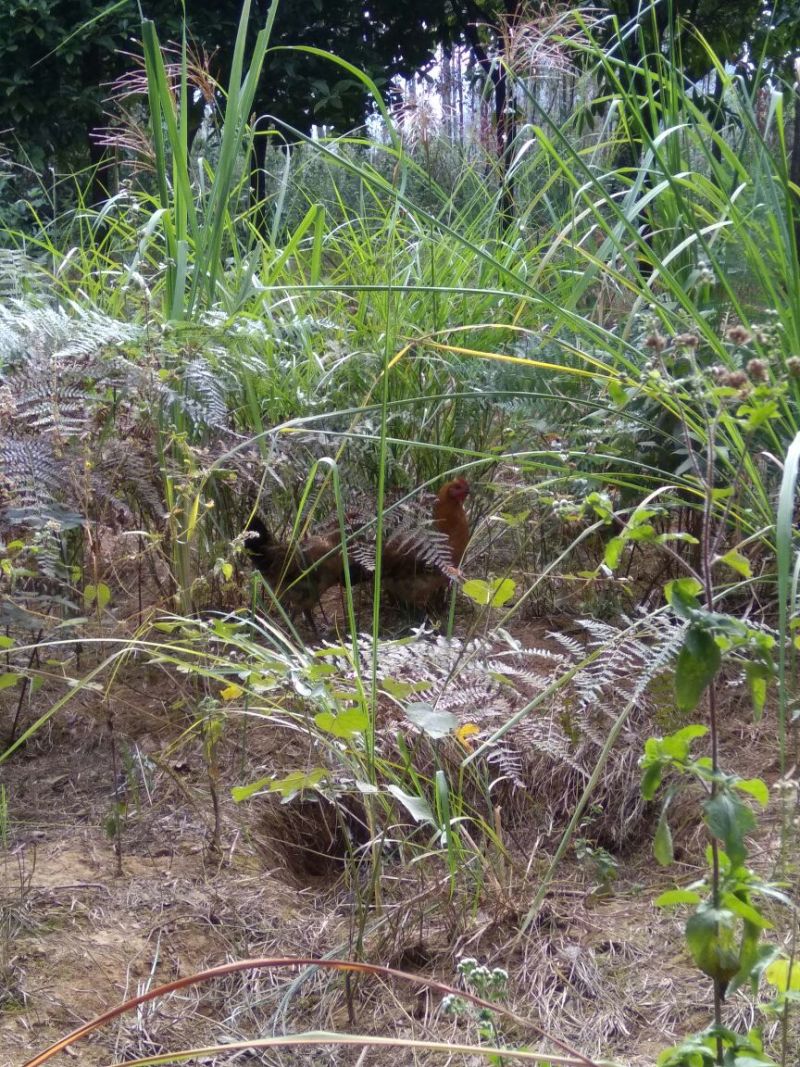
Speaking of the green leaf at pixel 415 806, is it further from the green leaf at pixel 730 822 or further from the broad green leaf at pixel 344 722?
the green leaf at pixel 730 822

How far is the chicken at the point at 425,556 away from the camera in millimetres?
2094

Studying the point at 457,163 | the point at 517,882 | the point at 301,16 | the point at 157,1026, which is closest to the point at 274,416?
the point at 517,882

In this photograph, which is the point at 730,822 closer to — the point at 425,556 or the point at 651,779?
the point at 651,779

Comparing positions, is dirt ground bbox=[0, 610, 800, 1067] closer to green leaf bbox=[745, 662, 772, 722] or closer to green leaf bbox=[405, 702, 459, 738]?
green leaf bbox=[405, 702, 459, 738]

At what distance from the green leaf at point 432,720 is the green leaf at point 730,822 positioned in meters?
0.43

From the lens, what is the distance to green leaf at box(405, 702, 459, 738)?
121 cm

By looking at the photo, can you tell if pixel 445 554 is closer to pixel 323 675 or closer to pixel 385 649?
pixel 385 649

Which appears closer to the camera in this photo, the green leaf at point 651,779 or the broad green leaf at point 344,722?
the green leaf at point 651,779

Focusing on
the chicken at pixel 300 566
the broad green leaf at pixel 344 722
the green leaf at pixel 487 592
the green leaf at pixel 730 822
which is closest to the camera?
the green leaf at pixel 730 822

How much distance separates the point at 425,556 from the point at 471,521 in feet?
1.14

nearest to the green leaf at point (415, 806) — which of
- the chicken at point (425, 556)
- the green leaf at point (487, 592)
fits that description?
the green leaf at point (487, 592)

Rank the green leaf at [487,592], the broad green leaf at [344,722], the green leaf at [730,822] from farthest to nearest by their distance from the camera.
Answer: the green leaf at [487,592] → the broad green leaf at [344,722] → the green leaf at [730,822]

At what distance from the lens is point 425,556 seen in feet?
6.65

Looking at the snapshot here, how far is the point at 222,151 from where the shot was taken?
200cm
